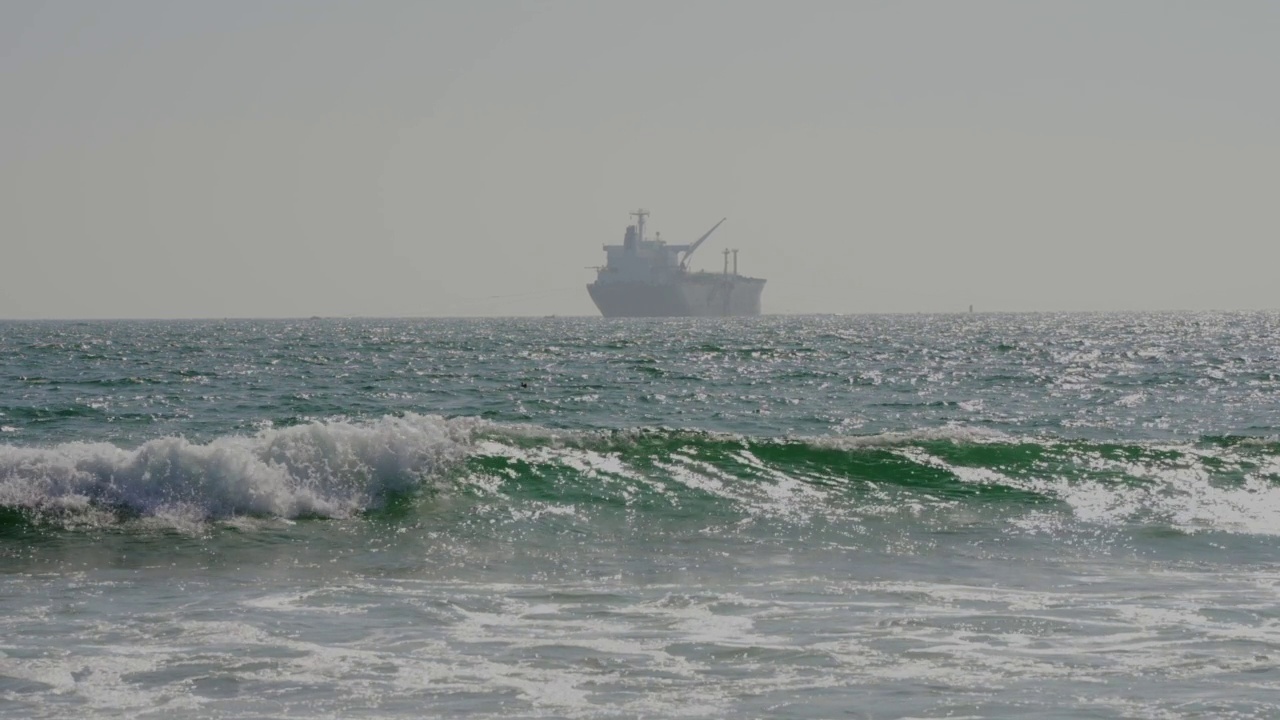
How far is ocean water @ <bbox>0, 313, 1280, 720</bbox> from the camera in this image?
8250mm

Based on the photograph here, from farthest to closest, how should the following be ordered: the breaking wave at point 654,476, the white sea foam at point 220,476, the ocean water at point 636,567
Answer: the breaking wave at point 654,476, the white sea foam at point 220,476, the ocean water at point 636,567

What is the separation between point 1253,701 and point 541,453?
1300cm

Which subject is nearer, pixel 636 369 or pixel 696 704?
pixel 696 704

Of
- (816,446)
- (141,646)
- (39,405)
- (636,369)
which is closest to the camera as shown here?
(141,646)

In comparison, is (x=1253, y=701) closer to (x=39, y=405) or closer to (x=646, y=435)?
(x=646, y=435)

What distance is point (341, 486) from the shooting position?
664 inches

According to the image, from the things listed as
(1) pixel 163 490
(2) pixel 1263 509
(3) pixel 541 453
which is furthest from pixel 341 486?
(2) pixel 1263 509

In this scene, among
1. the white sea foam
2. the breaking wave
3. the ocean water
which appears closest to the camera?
the ocean water

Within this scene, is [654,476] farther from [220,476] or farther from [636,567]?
[636,567]

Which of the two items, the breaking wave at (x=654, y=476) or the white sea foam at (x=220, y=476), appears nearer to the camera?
the white sea foam at (x=220, y=476)

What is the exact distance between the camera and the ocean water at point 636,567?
8.25 meters

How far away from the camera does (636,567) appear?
1294 centimetres

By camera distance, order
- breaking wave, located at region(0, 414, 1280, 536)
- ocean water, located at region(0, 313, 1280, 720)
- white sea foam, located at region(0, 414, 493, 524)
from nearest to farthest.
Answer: ocean water, located at region(0, 313, 1280, 720), white sea foam, located at region(0, 414, 493, 524), breaking wave, located at region(0, 414, 1280, 536)

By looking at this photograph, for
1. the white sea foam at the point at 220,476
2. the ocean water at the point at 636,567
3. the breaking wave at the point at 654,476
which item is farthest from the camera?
the breaking wave at the point at 654,476
